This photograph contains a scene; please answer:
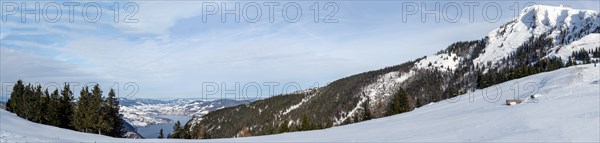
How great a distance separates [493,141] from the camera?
17.8 metres

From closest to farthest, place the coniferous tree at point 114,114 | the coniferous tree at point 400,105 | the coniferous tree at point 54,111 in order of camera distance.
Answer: the coniferous tree at point 54,111 < the coniferous tree at point 114,114 < the coniferous tree at point 400,105

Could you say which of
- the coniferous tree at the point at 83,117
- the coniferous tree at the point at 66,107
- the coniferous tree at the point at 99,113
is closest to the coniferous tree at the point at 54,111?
the coniferous tree at the point at 66,107

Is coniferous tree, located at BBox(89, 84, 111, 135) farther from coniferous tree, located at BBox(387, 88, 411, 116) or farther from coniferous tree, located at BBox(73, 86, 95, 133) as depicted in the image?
coniferous tree, located at BBox(387, 88, 411, 116)

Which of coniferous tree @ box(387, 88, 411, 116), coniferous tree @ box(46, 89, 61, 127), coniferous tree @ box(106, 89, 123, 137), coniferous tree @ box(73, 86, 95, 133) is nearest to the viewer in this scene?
coniferous tree @ box(73, 86, 95, 133)

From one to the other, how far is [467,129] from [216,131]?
7032 inches

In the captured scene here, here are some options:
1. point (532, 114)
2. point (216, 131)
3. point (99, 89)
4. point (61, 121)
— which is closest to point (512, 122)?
point (532, 114)

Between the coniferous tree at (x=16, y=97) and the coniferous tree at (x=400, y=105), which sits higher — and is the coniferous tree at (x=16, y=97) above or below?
above

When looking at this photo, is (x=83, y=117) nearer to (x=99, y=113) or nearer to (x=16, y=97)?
(x=99, y=113)

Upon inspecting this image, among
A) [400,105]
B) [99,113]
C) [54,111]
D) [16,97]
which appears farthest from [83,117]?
[400,105]

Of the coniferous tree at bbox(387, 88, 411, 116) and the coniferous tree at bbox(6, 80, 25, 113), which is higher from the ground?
the coniferous tree at bbox(6, 80, 25, 113)

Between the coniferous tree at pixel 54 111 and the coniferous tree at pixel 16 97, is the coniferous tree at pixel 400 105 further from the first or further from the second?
the coniferous tree at pixel 16 97

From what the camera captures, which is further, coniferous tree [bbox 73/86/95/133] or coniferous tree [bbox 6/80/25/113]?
coniferous tree [bbox 6/80/25/113]

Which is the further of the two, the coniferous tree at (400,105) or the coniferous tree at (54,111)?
the coniferous tree at (400,105)

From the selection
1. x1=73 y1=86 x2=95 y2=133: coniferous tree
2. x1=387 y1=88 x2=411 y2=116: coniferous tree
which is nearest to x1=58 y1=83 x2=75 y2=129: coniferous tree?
x1=73 y1=86 x2=95 y2=133: coniferous tree
